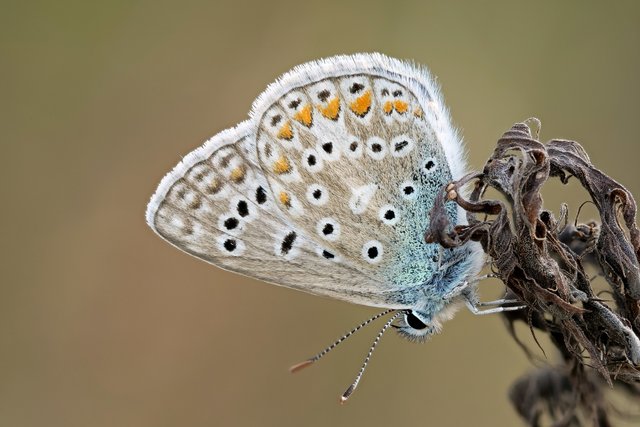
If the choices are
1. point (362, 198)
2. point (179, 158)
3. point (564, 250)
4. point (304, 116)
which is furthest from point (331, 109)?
point (179, 158)

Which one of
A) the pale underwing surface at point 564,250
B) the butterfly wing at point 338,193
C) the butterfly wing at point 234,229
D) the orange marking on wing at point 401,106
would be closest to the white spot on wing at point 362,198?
the butterfly wing at point 338,193

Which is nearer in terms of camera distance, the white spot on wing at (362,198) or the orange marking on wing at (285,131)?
the white spot on wing at (362,198)

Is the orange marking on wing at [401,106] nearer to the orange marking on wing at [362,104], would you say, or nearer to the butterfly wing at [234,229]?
the orange marking on wing at [362,104]

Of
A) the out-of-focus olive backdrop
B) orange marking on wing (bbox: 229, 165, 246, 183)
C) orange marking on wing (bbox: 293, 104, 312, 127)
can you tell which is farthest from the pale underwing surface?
the out-of-focus olive backdrop

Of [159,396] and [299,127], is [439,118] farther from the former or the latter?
[159,396]

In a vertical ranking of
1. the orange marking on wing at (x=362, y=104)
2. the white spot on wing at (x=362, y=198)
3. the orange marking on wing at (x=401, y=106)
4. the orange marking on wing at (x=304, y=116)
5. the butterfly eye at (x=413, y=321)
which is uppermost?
the orange marking on wing at (x=401, y=106)

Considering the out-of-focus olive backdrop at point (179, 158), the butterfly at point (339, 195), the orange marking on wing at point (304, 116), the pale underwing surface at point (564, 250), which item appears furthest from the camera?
the out-of-focus olive backdrop at point (179, 158)
